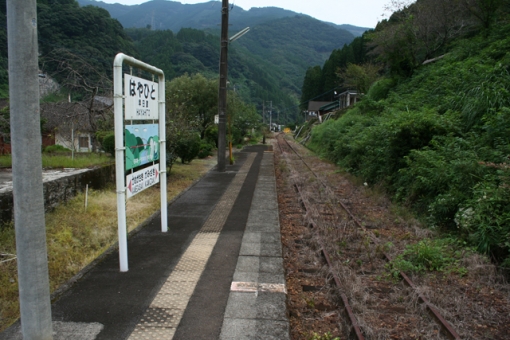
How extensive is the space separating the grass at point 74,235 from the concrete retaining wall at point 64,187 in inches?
6.4

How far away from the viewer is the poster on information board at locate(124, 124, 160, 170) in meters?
5.12

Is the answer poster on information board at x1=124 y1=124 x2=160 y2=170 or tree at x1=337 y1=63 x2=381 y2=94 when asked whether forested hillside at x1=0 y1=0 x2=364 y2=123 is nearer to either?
poster on information board at x1=124 y1=124 x2=160 y2=170

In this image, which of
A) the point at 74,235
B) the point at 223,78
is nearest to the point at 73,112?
the point at 223,78

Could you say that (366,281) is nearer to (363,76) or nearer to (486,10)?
(486,10)

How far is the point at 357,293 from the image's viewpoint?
480cm

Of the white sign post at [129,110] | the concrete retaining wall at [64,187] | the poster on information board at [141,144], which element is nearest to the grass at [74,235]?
the concrete retaining wall at [64,187]

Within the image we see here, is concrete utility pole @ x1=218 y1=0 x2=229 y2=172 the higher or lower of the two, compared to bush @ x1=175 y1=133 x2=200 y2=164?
higher

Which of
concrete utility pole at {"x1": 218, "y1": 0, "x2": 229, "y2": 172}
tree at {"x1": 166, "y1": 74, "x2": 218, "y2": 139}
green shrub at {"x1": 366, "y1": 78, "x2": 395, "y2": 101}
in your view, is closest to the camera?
concrete utility pole at {"x1": 218, "y1": 0, "x2": 229, "y2": 172}

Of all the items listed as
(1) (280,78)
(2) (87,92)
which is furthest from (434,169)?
(1) (280,78)

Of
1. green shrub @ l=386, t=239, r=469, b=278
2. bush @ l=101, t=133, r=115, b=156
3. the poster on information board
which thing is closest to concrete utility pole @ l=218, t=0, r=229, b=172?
bush @ l=101, t=133, r=115, b=156

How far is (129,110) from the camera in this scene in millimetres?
5059

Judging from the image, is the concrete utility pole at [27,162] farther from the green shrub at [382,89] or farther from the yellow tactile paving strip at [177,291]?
the green shrub at [382,89]

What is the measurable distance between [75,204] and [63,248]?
229cm

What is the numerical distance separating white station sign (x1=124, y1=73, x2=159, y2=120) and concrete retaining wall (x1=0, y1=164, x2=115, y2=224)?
2.86 m
